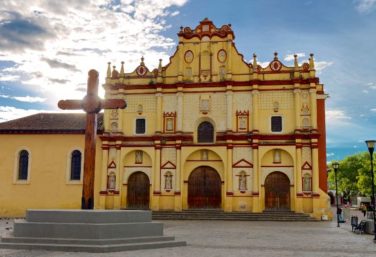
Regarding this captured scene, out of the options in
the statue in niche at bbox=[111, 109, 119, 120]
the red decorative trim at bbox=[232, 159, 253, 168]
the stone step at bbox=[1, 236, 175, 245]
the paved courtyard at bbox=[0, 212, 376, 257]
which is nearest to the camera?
the paved courtyard at bbox=[0, 212, 376, 257]

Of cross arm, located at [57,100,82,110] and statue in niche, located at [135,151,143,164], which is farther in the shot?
statue in niche, located at [135,151,143,164]

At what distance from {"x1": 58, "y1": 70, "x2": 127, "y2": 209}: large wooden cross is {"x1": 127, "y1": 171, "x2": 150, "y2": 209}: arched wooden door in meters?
18.5

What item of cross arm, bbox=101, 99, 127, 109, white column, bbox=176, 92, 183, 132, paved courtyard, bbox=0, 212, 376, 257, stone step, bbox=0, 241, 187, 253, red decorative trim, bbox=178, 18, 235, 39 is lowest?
paved courtyard, bbox=0, 212, 376, 257

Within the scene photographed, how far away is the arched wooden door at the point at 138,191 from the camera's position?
120 feet

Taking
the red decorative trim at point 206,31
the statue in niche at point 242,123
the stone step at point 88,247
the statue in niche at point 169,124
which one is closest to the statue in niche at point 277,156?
the statue in niche at point 242,123

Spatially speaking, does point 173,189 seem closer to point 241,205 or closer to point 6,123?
point 241,205

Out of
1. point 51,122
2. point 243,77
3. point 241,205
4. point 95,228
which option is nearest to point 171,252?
point 95,228

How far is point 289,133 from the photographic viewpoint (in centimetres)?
3516

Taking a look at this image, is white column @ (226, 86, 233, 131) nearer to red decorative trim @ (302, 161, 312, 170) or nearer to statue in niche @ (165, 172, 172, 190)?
statue in niche @ (165, 172, 172, 190)

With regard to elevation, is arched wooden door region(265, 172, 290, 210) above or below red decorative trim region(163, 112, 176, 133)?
below

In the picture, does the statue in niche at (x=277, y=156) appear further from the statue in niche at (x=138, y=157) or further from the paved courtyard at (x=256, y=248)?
the paved courtyard at (x=256, y=248)

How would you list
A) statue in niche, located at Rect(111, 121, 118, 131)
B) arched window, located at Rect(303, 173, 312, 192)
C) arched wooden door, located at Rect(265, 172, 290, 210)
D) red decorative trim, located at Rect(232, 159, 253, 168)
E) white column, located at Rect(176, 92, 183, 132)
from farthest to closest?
statue in niche, located at Rect(111, 121, 118, 131) → white column, located at Rect(176, 92, 183, 132) → red decorative trim, located at Rect(232, 159, 253, 168) → arched wooden door, located at Rect(265, 172, 290, 210) → arched window, located at Rect(303, 173, 312, 192)

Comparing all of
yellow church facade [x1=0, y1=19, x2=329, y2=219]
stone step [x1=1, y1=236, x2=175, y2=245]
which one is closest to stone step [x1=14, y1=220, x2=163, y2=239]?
stone step [x1=1, y1=236, x2=175, y2=245]

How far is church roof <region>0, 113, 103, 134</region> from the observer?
3738 cm
